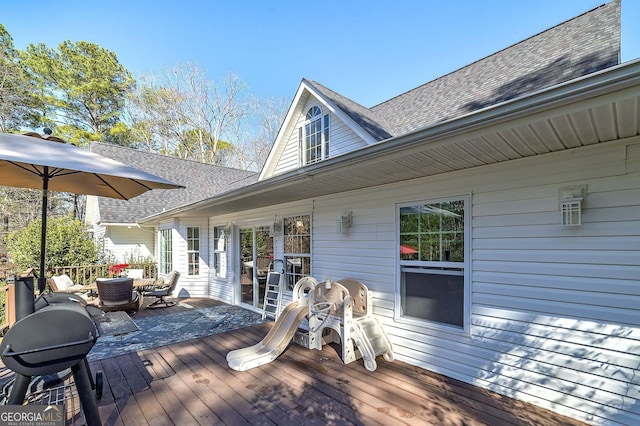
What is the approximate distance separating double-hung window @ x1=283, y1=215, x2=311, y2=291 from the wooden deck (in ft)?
6.25

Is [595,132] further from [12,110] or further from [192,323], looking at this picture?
[12,110]

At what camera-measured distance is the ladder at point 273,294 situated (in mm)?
6299

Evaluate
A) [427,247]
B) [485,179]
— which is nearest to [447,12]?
[485,179]

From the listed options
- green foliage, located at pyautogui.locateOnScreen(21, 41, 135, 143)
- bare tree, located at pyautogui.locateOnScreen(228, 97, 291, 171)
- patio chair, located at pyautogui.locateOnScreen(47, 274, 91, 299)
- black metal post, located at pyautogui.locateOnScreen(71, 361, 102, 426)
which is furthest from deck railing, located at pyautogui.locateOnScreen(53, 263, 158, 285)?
green foliage, located at pyautogui.locateOnScreen(21, 41, 135, 143)

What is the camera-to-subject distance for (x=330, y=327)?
421 centimetres

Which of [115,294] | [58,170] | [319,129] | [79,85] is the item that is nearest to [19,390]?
[58,170]

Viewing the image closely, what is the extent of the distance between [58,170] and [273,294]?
4292 mm

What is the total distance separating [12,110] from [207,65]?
33.9 ft

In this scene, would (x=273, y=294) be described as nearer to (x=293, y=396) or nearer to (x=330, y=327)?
(x=330, y=327)

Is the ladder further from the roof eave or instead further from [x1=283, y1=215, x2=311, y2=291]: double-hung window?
the roof eave

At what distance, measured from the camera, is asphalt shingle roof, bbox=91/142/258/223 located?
1181 centimetres

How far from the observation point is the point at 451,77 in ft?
22.7

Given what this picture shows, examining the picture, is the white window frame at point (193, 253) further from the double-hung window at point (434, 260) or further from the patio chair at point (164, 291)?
the double-hung window at point (434, 260)

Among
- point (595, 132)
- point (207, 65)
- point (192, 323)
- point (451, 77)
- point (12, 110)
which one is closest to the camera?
point (595, 132)
